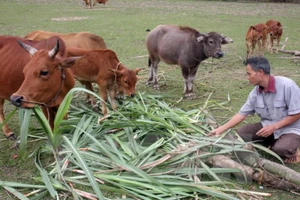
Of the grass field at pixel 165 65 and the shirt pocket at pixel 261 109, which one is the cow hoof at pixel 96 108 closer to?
the grass field at pixel 165 65

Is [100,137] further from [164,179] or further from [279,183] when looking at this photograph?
[279,183]

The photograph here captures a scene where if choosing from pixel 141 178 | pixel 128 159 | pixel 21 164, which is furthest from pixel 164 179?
pixel 21 164

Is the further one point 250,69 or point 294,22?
point 294,22

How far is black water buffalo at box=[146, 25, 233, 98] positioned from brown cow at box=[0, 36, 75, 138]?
3308 millimetres

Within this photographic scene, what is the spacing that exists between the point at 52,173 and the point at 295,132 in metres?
3.02

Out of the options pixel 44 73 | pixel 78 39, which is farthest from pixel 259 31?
pixel 44 73

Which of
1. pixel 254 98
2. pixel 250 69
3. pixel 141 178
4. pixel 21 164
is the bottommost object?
pixel 21 164

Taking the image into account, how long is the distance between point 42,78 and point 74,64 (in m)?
1.49

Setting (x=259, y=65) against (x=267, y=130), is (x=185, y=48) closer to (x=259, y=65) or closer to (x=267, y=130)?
(x=259, y=65)

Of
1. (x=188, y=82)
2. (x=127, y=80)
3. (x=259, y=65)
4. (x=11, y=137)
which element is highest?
(x=259, y=65)

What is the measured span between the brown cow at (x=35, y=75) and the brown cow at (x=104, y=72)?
45.4 inches

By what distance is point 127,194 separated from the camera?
3863 mm

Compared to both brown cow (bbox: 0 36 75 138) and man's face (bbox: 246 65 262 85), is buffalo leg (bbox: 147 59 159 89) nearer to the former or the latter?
brown cow (bbox: 0 36 75 138)

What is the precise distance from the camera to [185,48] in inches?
309
